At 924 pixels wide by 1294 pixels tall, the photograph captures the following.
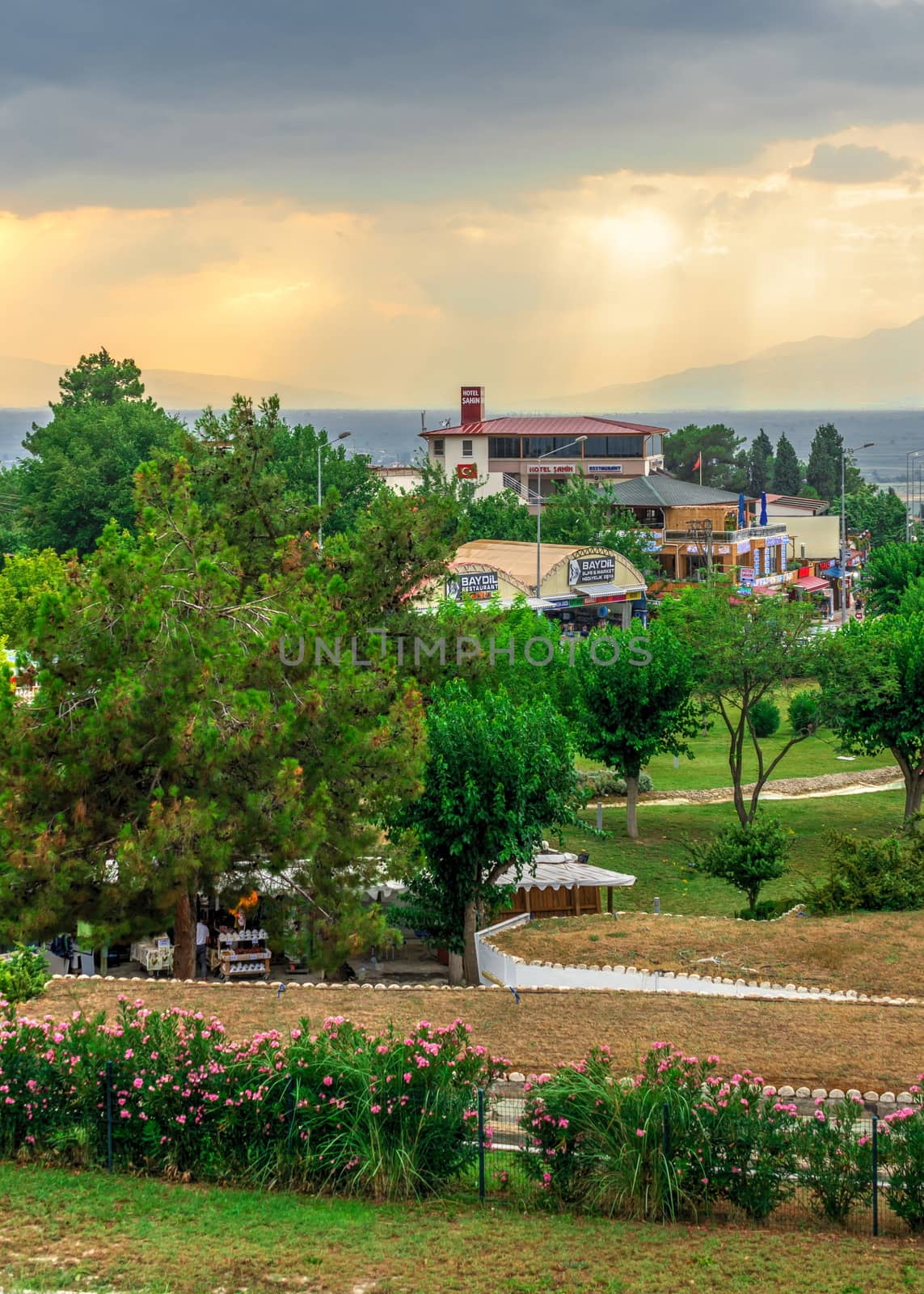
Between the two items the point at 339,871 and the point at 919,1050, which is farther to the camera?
the point at 339,871

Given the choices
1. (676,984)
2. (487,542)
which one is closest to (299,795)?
(676,984)

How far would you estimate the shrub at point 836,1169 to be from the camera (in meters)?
14.4

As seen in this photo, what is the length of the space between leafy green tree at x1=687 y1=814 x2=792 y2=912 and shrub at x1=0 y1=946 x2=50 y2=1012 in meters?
14.2

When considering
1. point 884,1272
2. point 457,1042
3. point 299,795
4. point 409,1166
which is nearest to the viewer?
point 884,1272

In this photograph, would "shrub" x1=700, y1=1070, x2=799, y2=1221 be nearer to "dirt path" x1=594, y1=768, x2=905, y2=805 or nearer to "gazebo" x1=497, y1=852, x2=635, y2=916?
"gazebo" x1=497, y1=852, x2=635, y2=916

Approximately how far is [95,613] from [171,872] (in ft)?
13.7

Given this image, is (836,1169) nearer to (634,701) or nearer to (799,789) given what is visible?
(634,701)

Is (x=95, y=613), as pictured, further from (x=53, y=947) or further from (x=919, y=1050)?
(x=919, y=1050)

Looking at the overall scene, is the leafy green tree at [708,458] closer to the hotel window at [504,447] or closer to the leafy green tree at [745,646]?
the hotel window at [504,447]

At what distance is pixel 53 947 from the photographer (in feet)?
88.2

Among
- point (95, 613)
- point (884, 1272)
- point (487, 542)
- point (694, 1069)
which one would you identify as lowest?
point (884, 1272)

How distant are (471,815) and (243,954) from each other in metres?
4.83

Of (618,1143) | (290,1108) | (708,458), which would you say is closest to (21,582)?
(290,1108)

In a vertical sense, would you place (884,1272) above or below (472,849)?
below
